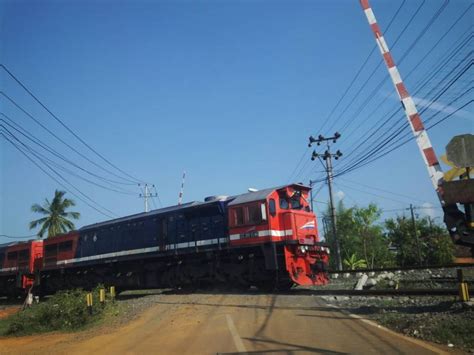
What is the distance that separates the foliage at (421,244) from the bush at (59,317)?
2928 centimetres

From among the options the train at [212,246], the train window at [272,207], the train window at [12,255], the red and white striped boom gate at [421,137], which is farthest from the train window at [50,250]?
the red and white striped boom gate at [421,137]

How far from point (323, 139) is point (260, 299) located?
21.5 metres

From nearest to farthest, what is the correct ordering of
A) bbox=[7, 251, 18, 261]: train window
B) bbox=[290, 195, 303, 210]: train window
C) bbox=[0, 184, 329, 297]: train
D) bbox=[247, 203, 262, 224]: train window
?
bbox=[0, 184, 329, 297]: train → bbox=[247, 203, 262, 224]: train window → bbox=[290, 195, 303, 210]: train window → bbox=[7, 251, 18, 261]: train window

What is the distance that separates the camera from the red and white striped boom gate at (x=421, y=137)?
9031 mm

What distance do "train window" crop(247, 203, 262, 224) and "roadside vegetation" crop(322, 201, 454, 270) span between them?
21736 millimetres

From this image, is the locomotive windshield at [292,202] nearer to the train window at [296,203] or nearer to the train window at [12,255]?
the train window at [296,203]

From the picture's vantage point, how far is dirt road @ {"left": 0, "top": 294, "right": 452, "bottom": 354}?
711 cm

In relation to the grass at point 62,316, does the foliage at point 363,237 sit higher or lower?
higher

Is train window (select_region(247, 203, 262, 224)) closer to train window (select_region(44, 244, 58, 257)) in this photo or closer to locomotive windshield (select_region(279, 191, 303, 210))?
locomotive windshield (select_region(279, 191, 303, 210))

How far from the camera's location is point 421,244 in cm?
3928

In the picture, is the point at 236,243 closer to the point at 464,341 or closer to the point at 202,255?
the point at 202,255

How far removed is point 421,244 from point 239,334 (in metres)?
35.3

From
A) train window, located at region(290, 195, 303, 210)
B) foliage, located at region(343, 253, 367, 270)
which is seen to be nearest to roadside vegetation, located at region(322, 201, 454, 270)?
foliage, located at region(343, 253, 367, 270)

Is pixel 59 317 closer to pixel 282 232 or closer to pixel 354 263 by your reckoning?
pixel 282 232
